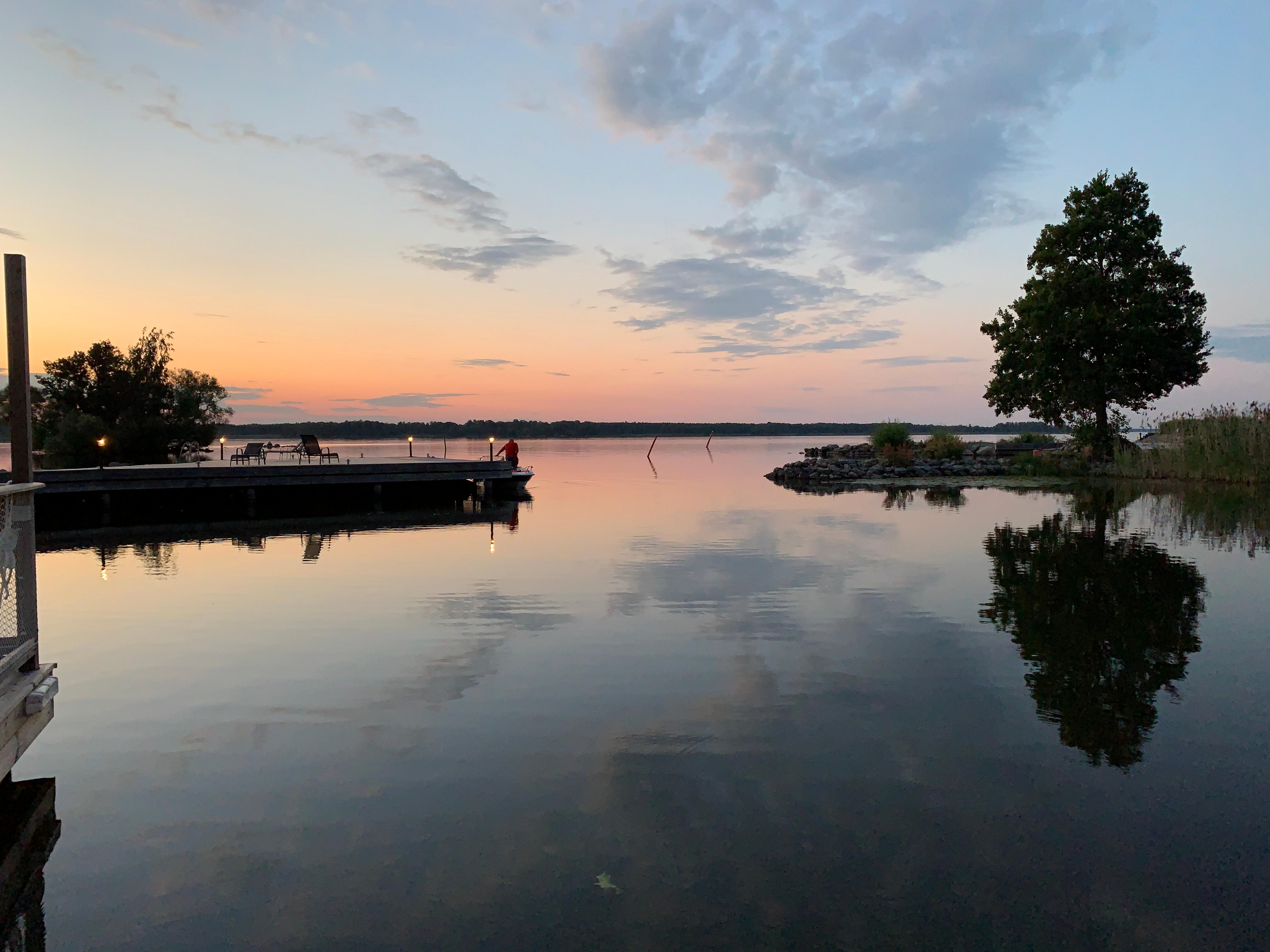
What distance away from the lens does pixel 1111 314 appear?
34.0m

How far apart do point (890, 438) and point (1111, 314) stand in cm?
1326

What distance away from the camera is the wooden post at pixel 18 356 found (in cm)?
627

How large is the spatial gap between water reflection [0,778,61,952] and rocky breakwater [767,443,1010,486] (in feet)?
108

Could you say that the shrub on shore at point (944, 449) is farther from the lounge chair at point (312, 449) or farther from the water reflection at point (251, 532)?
the lounge chair at point (312, 449)

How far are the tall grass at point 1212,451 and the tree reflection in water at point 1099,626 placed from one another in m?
15.7

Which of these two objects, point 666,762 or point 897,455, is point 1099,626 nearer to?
point 666,762

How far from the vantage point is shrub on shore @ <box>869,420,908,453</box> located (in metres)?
44.7

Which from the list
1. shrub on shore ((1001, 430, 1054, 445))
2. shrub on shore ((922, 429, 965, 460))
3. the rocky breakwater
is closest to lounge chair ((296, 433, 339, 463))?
the rocky breakwater

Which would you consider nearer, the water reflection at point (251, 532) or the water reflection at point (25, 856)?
the water reflection at point (25, 856)

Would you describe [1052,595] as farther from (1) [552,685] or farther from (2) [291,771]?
(2) [291,771]

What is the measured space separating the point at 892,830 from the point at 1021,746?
6.22 feet

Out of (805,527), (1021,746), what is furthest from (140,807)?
(805,527)

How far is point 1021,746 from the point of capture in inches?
238

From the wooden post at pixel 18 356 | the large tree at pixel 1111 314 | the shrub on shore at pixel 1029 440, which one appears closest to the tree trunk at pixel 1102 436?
the large tree at pixel 1111 314
